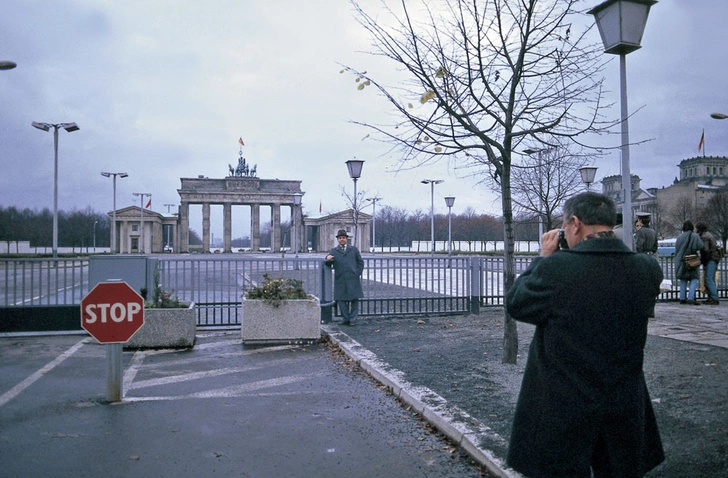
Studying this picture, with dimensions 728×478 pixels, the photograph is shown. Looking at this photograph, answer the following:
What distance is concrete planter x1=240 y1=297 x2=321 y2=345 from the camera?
9.69 m

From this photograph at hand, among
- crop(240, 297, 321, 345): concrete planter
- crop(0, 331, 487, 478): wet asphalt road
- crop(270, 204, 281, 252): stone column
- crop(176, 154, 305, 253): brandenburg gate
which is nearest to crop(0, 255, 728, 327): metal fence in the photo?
crop(240, 297, 321, 345): concrete planter

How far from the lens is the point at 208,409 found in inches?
230

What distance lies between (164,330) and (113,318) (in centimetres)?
329

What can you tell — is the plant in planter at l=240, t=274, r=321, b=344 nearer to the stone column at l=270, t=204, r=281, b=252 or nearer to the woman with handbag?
the woman with handbag

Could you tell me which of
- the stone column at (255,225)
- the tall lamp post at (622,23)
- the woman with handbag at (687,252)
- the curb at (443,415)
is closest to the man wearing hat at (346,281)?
the curb at (443,415)

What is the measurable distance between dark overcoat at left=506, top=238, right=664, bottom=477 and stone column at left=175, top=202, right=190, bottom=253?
87926 millimetres

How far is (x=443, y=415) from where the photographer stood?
17.1 ft

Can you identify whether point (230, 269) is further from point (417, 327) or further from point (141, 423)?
point (141, 423)

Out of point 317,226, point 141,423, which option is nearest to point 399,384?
point 141,423

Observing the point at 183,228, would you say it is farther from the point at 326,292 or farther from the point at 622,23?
the point at 622,23

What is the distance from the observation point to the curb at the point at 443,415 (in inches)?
167

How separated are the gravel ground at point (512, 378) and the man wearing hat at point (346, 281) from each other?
0.69 metres

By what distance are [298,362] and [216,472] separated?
4096 millimetres

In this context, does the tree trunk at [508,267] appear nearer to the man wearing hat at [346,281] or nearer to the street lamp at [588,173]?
the man wearing hat at [346,281]
